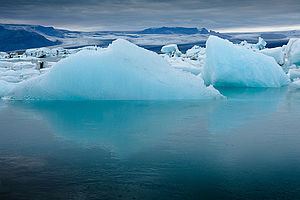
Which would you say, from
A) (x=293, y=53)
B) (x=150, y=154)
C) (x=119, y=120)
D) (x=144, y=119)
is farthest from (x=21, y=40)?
(x=150, y=154)

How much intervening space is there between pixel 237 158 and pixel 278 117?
3.10 m

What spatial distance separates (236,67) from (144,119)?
21.7 feet

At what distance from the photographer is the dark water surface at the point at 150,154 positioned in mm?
3217

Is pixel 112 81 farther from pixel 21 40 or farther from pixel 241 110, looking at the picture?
pixel 21 40

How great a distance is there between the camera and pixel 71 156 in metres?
4.23

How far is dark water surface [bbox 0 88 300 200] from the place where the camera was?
3217mm

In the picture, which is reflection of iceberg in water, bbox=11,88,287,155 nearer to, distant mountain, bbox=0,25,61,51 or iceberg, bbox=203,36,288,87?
iceberg, bbox=203,36,288,87

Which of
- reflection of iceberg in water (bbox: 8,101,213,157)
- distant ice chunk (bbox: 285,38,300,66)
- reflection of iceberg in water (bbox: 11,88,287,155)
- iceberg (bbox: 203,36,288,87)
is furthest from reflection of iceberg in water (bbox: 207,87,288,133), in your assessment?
distant ice chunk (bbox: 285,38,300,66)

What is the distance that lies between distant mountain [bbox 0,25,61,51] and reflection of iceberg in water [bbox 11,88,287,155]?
100.0m

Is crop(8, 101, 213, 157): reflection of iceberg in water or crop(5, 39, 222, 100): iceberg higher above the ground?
crop(5, 39, 222, 100): iceberg

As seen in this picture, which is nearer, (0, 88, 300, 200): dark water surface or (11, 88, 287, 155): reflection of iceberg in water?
(0, 88, 300, 200): dark water surface

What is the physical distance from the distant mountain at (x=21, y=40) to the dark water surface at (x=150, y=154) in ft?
334

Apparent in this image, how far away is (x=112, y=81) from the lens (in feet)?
28.7

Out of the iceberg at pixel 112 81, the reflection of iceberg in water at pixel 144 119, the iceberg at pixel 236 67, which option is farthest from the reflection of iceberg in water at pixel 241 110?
the iceberg at pixel 236 67
